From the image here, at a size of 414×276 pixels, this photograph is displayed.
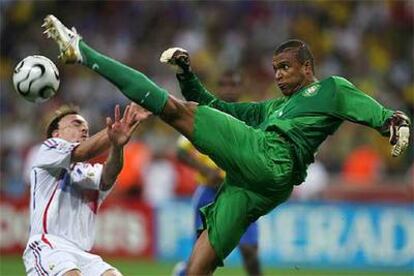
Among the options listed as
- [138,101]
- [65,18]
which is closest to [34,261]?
[138,101]

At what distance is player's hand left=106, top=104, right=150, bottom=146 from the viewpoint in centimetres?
738

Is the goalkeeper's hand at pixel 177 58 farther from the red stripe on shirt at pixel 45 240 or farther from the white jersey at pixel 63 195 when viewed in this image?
the red stripe on shirt at pixel 45 240

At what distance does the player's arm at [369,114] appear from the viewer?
739 cm

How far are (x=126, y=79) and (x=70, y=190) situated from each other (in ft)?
4.39

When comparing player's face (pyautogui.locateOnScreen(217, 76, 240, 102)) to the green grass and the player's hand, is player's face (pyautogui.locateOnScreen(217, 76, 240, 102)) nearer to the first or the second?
the player's hand

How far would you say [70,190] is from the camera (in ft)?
26.3

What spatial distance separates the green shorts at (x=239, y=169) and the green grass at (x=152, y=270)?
6832mm

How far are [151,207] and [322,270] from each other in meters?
2.95

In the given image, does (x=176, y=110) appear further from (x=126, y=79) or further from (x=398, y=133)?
(x=398, y=133)

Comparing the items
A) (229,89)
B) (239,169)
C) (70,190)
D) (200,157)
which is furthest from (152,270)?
(239,169)

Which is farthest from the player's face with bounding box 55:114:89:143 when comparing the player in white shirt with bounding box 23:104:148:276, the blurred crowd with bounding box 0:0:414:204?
the blurred crowd with bounding box 0:0:414:204

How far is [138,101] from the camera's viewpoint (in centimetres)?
711

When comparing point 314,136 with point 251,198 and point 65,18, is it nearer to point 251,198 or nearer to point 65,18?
point 251,198

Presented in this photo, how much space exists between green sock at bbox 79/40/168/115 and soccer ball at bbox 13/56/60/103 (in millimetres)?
420
